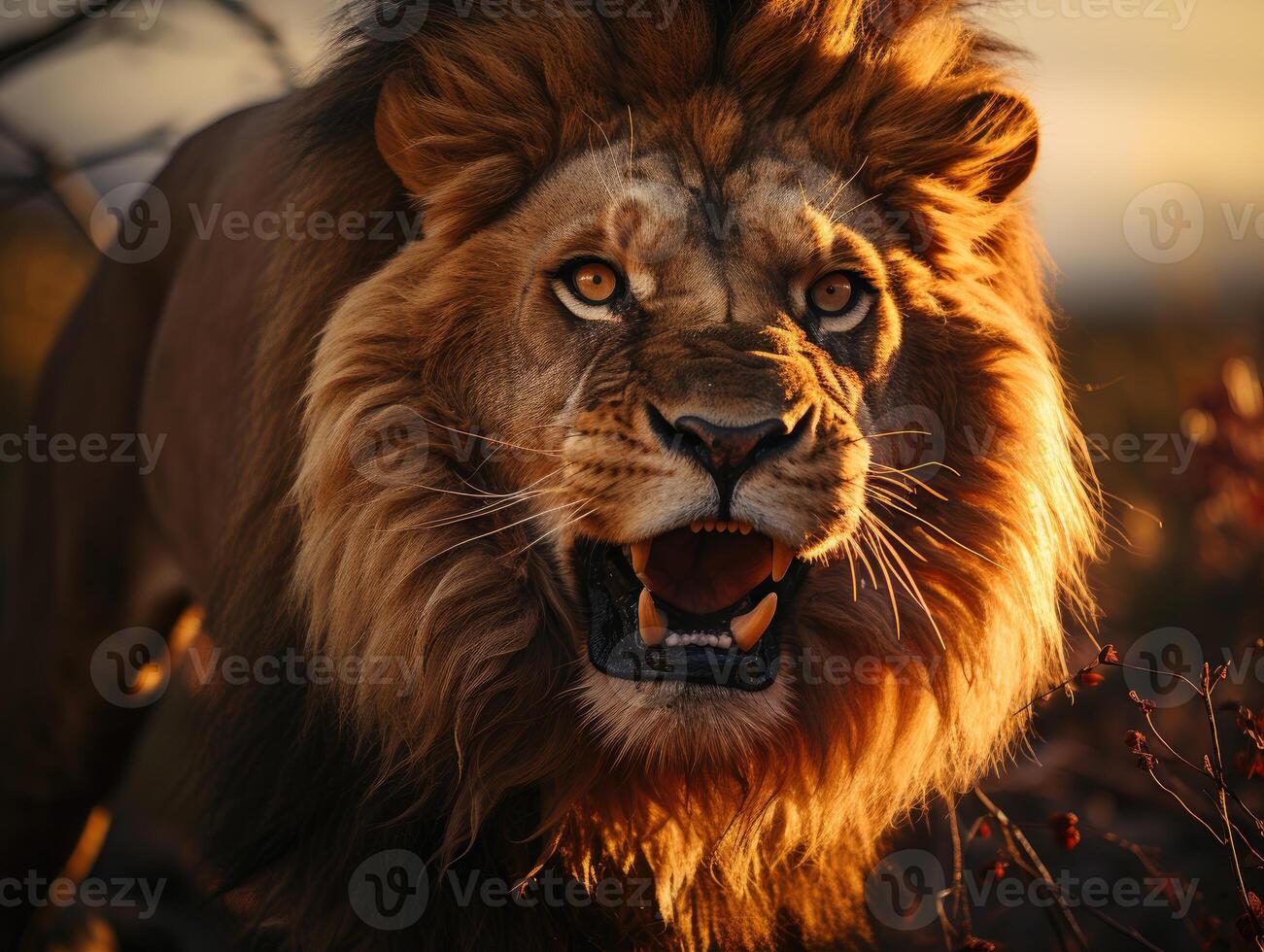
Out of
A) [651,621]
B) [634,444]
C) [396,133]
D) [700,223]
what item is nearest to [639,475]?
[634,444]

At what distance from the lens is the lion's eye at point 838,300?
8.97 feet

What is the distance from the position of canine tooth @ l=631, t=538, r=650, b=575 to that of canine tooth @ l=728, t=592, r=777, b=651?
220mm

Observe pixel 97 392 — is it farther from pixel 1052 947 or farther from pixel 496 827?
pixel 1052 947

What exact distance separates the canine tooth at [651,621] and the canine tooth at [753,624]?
14 centimetres

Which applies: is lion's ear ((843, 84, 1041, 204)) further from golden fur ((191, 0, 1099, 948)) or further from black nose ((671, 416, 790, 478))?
black nose ((671, 416, 790, 478))

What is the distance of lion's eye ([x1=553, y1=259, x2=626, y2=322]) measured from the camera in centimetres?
266

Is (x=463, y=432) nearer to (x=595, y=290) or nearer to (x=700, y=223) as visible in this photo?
(x=595, y=290)

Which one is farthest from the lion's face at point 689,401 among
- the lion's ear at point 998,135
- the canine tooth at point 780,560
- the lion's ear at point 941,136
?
the lion's ear at point 998,135

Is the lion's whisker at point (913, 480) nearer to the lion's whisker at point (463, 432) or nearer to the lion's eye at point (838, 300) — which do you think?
the lion's eye at point (838, 300)

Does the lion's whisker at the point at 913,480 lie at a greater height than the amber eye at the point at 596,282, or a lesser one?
lesser

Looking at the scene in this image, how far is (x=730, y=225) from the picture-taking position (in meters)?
2.64

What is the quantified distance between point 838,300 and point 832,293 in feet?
0.08

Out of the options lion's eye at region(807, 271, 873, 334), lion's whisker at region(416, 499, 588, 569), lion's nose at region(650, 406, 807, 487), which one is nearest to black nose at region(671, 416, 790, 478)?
lion's nose at region(650, 406, 807, 487)

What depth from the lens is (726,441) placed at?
2264mm
